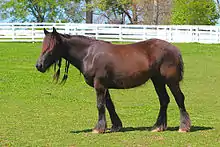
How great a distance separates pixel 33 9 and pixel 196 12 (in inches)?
859

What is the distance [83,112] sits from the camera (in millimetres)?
12516

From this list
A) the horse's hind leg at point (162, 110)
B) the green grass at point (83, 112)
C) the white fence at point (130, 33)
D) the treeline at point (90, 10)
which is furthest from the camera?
the treeline at point (90, 10)

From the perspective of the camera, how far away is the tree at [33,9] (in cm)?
6218

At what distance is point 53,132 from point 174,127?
2.31 metres

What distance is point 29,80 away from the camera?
19.0 m

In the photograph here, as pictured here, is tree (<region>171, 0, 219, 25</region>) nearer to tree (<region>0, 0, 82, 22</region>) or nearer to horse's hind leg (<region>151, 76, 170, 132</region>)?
tree (<region>0, 0, 82, 22</region>)

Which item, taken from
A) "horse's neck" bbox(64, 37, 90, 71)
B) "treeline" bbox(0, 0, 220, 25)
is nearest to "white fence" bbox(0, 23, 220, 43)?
"treeline" bbox(0, 0, 220, 25)

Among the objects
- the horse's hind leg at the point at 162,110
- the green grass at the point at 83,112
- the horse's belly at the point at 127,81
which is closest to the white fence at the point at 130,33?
the green grass at the point at 83,112

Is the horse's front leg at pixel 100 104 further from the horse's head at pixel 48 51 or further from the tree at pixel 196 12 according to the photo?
the tree at pixel 196 12

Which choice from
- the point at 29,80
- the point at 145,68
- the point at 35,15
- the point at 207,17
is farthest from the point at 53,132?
the point at 35,15

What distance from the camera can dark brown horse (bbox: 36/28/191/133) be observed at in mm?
8992

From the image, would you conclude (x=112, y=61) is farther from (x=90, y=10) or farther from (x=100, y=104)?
(x=90, y=10)

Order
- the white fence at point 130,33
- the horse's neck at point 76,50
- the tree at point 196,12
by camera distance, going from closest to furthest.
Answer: the horse's neck at point 76,50 < the white fence at point 130,33 < the tree at point 196,12

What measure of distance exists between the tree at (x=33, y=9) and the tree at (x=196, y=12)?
1656 cm
